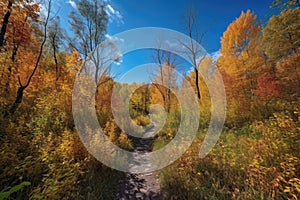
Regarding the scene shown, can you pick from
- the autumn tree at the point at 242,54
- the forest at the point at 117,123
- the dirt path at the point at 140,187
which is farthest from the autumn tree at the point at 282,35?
the dirt path at the point at 140,187

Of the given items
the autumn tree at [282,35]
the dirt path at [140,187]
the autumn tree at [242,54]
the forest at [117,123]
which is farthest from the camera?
the autumn tree at [242,54]

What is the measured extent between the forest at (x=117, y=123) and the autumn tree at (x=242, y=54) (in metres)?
0.09

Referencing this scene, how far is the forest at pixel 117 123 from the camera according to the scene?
2.81m

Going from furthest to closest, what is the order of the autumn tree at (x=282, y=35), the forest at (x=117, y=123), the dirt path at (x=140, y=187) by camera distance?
the autumn tree at (x=282, y=35), the dirt path at (x=140, y=187), the forest at (x=117, y=123)

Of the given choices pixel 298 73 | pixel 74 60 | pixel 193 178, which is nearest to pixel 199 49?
pixel 298 73

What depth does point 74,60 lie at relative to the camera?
1206cm

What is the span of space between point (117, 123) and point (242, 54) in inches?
544

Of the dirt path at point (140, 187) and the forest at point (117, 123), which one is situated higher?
the forest at point (117, 123)

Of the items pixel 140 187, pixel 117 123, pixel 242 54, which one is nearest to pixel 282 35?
pixel 242 54

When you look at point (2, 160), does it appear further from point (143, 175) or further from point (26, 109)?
point (26, 109)

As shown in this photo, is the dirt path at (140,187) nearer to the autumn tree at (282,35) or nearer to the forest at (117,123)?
the forest at (117,123)

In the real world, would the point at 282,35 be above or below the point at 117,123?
above

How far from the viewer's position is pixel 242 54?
1377 centimetres

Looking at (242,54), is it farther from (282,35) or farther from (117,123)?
(117,123)
